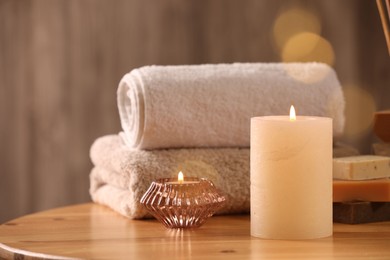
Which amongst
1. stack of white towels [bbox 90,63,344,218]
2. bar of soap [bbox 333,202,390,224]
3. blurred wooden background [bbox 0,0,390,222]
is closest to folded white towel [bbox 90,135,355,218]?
stack of white towels [bbox 90,63,344,218]

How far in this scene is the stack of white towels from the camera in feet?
3.28

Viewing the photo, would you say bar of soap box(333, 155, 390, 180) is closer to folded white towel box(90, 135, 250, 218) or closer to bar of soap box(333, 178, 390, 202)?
bar of soap box(333, 178, 390, 202)

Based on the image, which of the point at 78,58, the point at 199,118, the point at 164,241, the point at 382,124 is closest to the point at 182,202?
the point at 164,241

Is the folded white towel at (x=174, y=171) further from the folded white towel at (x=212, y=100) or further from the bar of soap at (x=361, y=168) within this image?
the bar of soap at (x=361, y=168)

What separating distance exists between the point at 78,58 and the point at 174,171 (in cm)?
75

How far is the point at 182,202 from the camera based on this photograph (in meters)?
0.88

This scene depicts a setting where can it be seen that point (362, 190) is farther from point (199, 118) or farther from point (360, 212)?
point (199, 118)

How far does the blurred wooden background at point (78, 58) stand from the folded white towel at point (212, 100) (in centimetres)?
58

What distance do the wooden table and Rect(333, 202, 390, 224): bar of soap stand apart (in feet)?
0.04

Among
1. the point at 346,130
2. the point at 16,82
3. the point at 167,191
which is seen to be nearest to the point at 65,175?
the point at 16,82

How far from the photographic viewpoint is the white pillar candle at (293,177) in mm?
820

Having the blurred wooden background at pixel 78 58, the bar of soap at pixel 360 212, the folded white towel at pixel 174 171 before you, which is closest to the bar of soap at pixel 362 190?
the bar of soap at pixel 360 212

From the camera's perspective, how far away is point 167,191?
0.88 m

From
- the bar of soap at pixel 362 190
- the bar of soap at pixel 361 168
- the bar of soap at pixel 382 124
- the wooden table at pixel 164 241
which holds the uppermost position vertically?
the bar of soap at pixel 382 124
